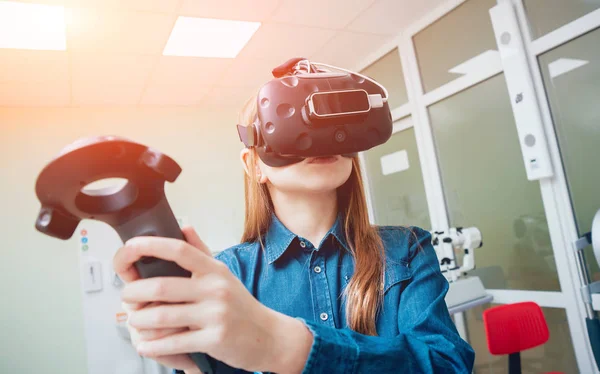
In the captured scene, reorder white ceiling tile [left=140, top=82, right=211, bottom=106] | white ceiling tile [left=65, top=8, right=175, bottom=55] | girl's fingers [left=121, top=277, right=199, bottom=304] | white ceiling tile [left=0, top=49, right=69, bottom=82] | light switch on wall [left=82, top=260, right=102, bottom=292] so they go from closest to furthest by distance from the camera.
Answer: girl's fingers [left=121, top=277, right=199, bottom=304] → white ceiling tile [left=65, top=8, right=175, bottom=55] → white ceiling tile [left=0, top=49, right=69, bottom=82] → light switch on wall [left=82, top=260, right=102, bottom=292] → white ceiling tile [left=140, top=82, right=211, bottom=106]

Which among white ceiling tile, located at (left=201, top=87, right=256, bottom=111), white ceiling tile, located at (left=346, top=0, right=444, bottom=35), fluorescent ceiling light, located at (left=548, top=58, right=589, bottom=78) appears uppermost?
white ceiling tile, located at (left=346, top=0, right=444, bottom=35)

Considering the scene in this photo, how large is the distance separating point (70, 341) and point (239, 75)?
2.57 metres

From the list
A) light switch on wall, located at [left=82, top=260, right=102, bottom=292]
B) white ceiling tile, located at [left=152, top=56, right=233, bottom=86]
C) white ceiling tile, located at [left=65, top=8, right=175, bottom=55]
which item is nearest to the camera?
white ceiling tile, located at [left=65, top=8, right=175, bottom=55]

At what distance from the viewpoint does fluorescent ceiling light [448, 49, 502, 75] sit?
2.56 m

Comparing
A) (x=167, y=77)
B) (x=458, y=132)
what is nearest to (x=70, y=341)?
(x=167, y=77)

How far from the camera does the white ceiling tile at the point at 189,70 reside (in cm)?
306

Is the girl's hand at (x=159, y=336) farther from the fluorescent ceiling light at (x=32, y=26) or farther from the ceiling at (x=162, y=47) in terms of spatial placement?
the fluorescent ceiling light at (x=32, y=26)

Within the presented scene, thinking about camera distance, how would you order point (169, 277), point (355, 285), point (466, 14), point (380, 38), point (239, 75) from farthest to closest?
point (239, 75)
point (380, 38)
point (466, 14)
point (355, 285)
point (169, 277)

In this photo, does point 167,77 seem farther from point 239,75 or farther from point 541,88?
point 541,88

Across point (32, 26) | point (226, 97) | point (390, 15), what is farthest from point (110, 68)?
point (390, 15)

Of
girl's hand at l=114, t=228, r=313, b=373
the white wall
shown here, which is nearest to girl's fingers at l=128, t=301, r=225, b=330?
girl's hand at l=114, t=228, r=313, b=373

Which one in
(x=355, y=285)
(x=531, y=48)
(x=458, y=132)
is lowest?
(x=355, y=285)

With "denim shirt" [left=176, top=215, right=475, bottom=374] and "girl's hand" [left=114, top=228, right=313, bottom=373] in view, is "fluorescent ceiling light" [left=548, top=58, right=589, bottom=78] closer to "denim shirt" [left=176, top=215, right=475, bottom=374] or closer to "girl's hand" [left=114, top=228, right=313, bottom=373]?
"denim shirt" [left=176, top=215, right=475, bottom=374]

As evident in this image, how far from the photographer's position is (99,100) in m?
3.55
